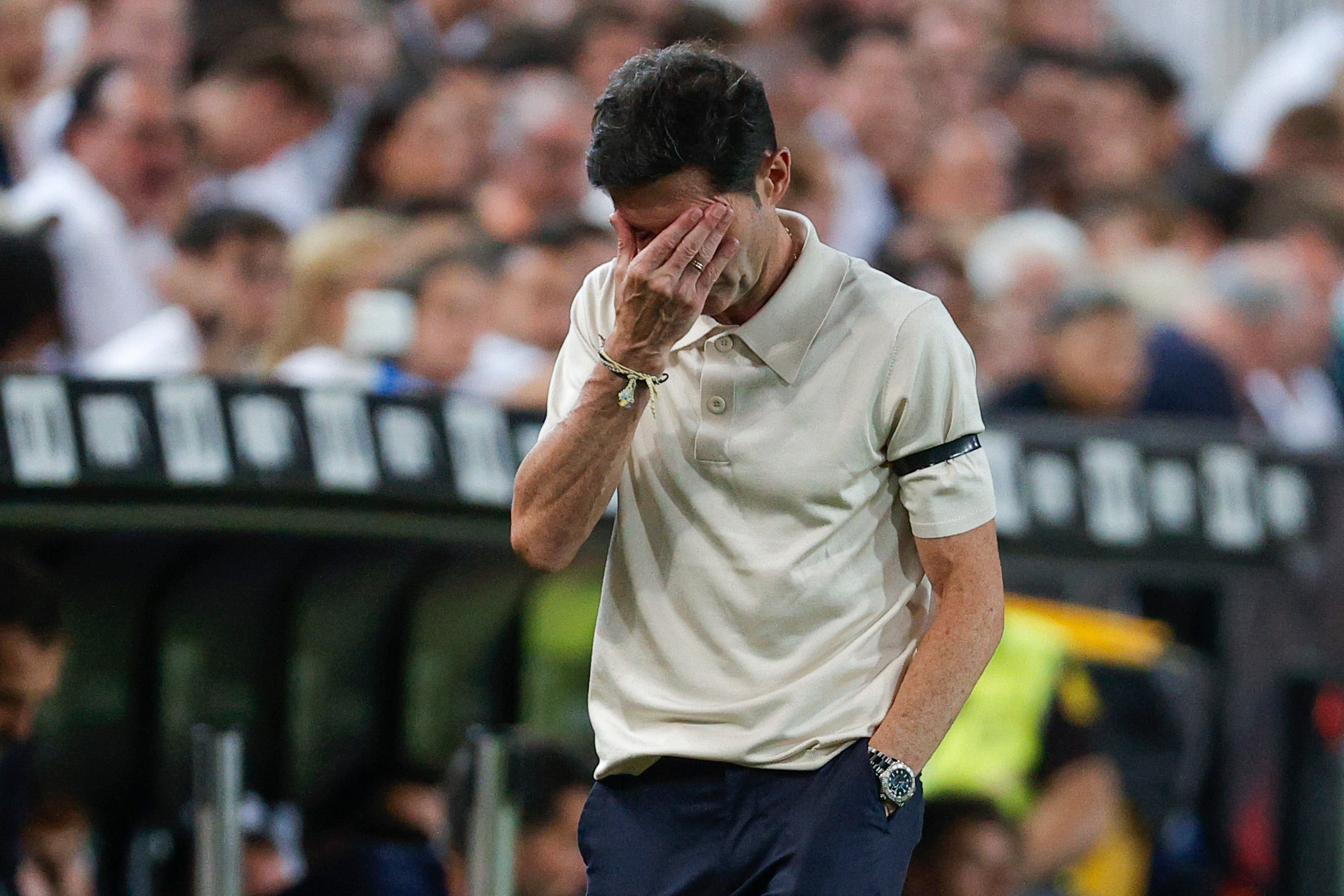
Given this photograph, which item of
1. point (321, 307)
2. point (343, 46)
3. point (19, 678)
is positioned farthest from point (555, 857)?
point (343, 46)

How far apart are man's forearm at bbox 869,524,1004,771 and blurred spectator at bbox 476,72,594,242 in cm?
402

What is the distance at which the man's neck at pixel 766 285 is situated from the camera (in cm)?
262

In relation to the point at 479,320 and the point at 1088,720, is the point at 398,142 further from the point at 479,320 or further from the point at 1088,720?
the point at 1088,720

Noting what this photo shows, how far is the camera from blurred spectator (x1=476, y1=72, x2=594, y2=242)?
6.54 metres

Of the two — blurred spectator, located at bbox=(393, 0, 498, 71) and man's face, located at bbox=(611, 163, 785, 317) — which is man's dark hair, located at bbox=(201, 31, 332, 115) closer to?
blurred spectator, located at bbox=(393, 0, 498, 71)

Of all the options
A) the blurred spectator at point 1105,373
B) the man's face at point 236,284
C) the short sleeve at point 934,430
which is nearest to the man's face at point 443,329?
the man's face at point 236,284

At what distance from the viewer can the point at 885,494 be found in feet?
8.55

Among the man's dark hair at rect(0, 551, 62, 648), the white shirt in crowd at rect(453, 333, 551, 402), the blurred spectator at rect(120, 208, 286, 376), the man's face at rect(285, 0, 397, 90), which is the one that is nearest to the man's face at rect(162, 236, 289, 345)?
the blurred spectator at rect(120, 208, 286, 376)

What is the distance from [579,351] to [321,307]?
9.28 ft

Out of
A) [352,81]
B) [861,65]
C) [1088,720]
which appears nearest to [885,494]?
[1088,720]

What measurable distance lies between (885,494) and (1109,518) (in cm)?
290

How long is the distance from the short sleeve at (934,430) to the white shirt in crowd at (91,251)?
321cm

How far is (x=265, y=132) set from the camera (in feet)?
20.8

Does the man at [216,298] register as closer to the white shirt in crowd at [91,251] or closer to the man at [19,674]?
the white shirt in crowd at [91,251]
